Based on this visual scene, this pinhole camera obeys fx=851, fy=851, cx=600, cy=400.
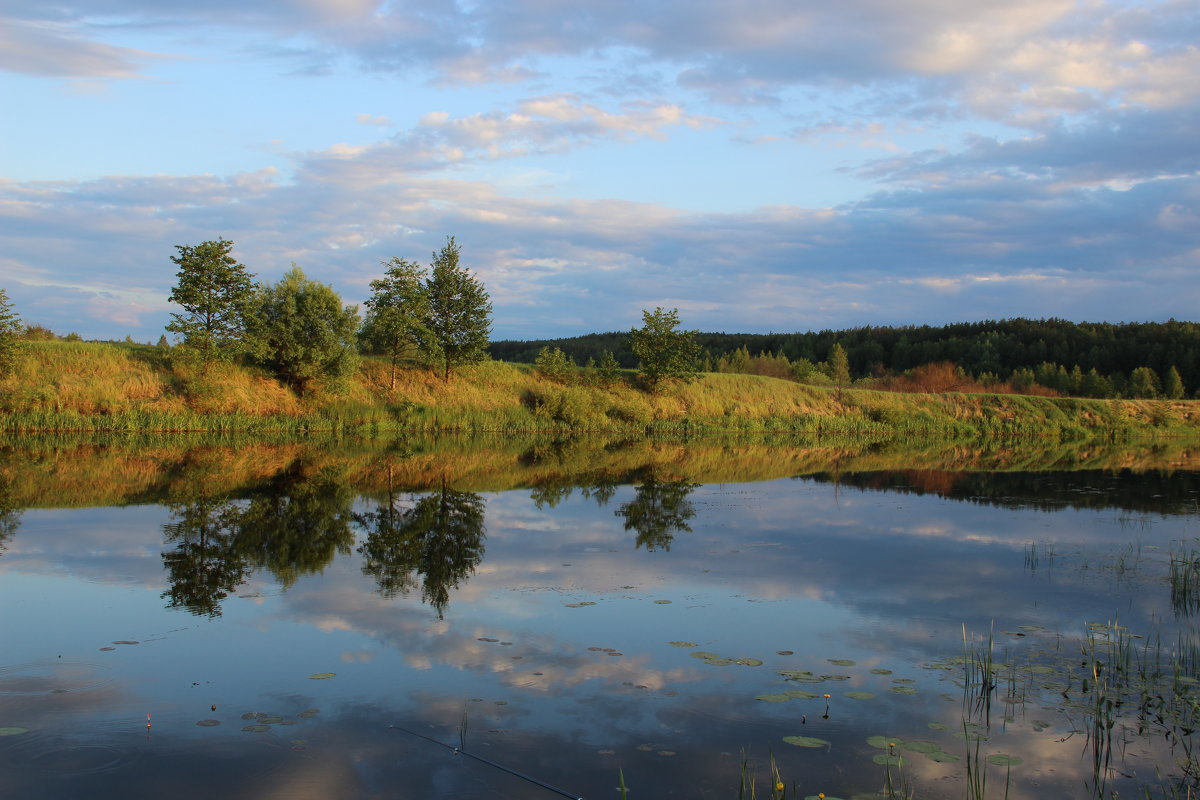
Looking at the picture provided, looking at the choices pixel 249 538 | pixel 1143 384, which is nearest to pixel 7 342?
pixel 249 538

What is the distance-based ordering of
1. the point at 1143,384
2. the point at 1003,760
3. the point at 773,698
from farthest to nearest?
the point at 1143,384 < the point at 773,698 < the point at 1003,760

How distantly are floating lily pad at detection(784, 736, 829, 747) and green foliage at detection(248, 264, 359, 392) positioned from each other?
116 feet

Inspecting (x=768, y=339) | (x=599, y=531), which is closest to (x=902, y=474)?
(x=599, y=531)

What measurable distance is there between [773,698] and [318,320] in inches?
1396

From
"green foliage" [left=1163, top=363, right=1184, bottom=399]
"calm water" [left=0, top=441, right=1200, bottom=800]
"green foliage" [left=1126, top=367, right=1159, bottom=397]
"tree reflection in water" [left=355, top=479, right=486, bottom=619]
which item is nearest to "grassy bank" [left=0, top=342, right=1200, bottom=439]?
"green foliage" [left=1126, top=367, right=1159, bottom=397]

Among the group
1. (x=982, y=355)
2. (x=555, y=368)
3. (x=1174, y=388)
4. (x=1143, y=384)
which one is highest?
(x=982, y=355)

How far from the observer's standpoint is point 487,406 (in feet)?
145

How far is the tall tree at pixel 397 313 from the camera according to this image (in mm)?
41594

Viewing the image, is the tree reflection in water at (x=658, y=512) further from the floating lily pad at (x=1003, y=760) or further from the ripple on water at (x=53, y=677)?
the ripple on water at (x=53, y=677)

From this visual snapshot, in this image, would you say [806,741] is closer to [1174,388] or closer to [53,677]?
[53,677]

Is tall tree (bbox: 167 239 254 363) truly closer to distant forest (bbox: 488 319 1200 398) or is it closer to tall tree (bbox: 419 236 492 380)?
tall tree (bbox: 419 236 492 380)

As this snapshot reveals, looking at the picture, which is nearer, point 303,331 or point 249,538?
point 249,538

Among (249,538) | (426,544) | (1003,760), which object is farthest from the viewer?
(426,544)

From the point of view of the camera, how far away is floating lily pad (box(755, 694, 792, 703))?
7.41 metres
